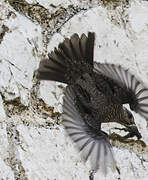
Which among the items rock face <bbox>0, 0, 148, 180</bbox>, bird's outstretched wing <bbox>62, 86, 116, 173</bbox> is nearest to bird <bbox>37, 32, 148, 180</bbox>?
bird's outstretched wing <bbox>62, 86, 116, 173</bbox>

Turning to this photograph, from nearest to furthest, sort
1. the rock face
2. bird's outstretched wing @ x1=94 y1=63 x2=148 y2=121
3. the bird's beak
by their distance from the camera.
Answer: bird's outstretched wing @ x1=94 y1=63 x2=148 y2=121, the bird's beak, the rock face

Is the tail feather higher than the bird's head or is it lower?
higher

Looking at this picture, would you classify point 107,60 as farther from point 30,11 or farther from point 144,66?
point 30,11

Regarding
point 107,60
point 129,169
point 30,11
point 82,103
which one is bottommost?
point 129,169

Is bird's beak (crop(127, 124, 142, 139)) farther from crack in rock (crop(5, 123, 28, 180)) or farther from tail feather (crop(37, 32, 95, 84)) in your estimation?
crack in rock (crop(5, 123, 28, 180))

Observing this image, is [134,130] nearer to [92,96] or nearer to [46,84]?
[92,96]

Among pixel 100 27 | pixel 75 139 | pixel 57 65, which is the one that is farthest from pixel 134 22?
pixel 75 139

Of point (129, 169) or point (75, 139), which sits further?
point (129, 169)

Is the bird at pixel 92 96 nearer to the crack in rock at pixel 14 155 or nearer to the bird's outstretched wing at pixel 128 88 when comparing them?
the bird's outstretched wing at pixel 128 88
